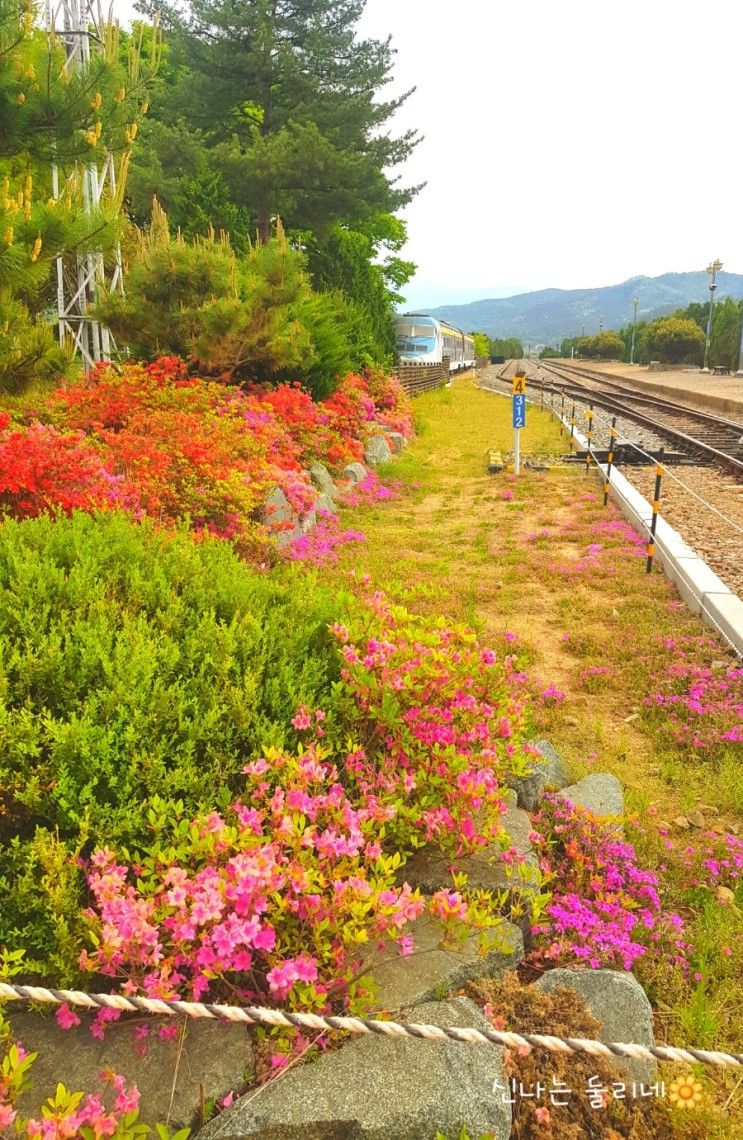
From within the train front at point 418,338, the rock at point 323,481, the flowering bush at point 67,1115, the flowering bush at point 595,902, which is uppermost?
the train front at point 418,338

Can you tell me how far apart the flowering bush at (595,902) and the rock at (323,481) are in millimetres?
7336

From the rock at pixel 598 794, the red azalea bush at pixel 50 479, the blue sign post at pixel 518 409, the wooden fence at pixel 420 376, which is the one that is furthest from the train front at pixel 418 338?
the rock at pixel 598 794

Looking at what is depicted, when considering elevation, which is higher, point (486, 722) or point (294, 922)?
point (486, 722)

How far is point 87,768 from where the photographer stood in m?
2.35

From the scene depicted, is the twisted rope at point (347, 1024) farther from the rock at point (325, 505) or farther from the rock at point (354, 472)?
the rock at point (354, 472)

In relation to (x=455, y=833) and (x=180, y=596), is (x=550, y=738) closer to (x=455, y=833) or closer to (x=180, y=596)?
(x=455, y=833)

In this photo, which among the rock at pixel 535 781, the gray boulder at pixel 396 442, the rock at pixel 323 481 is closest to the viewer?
the rock at pixel 535 781

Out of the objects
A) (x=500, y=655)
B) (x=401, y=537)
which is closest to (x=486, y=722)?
(x=500, y=655)

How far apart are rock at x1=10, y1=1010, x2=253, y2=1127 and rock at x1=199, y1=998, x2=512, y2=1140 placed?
0.33 ft

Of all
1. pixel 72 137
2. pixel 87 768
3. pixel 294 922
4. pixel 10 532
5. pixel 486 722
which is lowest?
pixel 294 922

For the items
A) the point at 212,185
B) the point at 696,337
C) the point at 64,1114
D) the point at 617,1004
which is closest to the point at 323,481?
the point at 617,1004

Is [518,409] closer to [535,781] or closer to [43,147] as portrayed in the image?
[43,147]

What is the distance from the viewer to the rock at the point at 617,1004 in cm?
231

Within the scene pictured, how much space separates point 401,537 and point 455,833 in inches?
254
